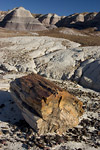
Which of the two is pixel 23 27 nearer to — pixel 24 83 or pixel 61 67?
pixel 61 67

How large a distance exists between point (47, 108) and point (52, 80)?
27.7 feet

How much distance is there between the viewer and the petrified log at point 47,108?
6750mm

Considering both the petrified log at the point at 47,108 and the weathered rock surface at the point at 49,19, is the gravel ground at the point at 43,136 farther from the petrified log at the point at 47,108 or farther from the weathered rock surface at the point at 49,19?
the weathered rock surface at the point at 49,19

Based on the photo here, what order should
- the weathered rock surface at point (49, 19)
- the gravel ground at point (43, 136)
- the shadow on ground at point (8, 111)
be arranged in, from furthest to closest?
1. the weathered rock surface at point (49, 19)
2. the shadow on ground at point (8, 111)
3. the gravel ground at point (43, 136)

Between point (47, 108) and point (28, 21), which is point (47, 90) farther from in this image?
point (28, 21)

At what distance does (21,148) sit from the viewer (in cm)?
593

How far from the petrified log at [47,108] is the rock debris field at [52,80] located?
0.32 meters

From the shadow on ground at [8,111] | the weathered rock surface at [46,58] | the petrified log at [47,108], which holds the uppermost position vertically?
the weathered rock surface at [46,58]

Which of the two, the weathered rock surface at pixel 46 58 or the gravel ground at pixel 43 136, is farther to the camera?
the weathered rock surface at pixel 46 58

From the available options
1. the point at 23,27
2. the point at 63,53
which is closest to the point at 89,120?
the point at 63,53

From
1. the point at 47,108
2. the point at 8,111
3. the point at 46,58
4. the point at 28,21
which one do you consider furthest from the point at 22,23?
the point at 47,108

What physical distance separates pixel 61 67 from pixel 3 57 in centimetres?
745

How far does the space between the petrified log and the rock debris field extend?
315 mm

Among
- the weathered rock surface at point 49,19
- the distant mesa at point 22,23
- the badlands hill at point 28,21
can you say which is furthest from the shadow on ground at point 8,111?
the weathered rock surface at point 49,19
